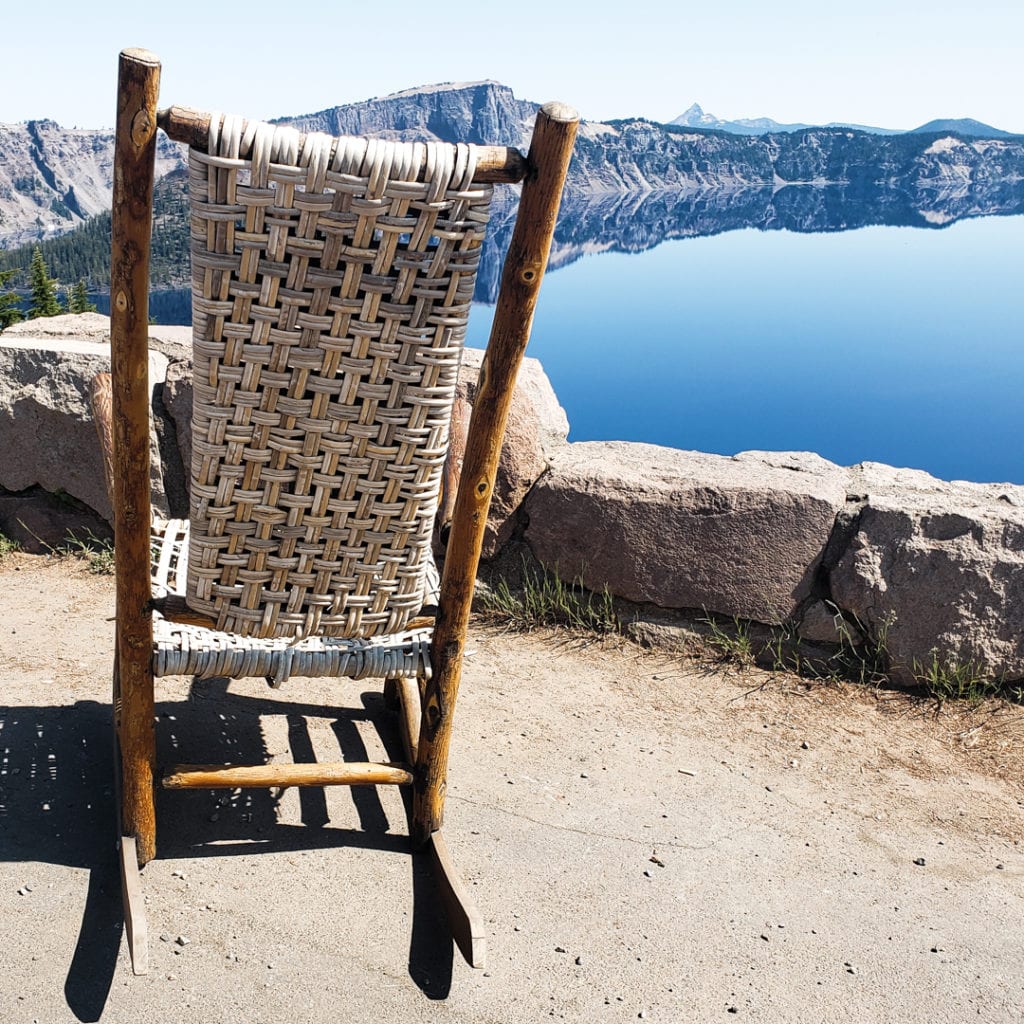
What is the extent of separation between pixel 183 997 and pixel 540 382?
2341mm

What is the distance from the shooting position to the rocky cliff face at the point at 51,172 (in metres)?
112

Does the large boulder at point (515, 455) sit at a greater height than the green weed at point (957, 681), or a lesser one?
greater

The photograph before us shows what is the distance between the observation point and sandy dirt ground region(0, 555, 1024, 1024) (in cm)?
177

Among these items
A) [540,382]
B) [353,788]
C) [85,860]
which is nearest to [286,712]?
A: [353,788]

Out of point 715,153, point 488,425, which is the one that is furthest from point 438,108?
point 488,425

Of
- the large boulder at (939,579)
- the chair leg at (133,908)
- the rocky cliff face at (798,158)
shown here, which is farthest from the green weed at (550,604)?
the rocky cliff face at (798,158)

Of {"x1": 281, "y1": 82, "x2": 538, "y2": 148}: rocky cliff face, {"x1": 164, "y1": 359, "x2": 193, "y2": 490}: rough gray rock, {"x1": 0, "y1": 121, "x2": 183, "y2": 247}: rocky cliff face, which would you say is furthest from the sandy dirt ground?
{"x1": 0, "y1": 121, "x2": 183, "y2": 247}: rocky cliff face

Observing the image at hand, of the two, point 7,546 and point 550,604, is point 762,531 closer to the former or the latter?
point 550,604

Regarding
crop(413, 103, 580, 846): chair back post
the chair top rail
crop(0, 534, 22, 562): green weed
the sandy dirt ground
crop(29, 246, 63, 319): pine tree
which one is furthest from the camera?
crop(29, 246, 63, 319): pine tree

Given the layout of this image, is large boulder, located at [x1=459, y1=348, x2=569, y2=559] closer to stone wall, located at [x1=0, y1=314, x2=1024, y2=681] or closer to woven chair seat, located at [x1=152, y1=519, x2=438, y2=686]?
stone wall, located at [x1=0, y1=314, x2=1024, y2=681]

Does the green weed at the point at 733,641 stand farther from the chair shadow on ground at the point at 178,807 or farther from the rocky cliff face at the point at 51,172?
the rocky cliff face at the point at 51,172

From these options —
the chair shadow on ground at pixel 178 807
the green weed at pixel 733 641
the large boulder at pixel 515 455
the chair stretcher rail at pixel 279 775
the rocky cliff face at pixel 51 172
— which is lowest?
the chair shadow on ground at pixel 178 807

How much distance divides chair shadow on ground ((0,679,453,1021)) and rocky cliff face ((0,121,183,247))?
4689 inches

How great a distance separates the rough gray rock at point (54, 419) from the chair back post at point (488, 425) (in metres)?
A: 1.84
